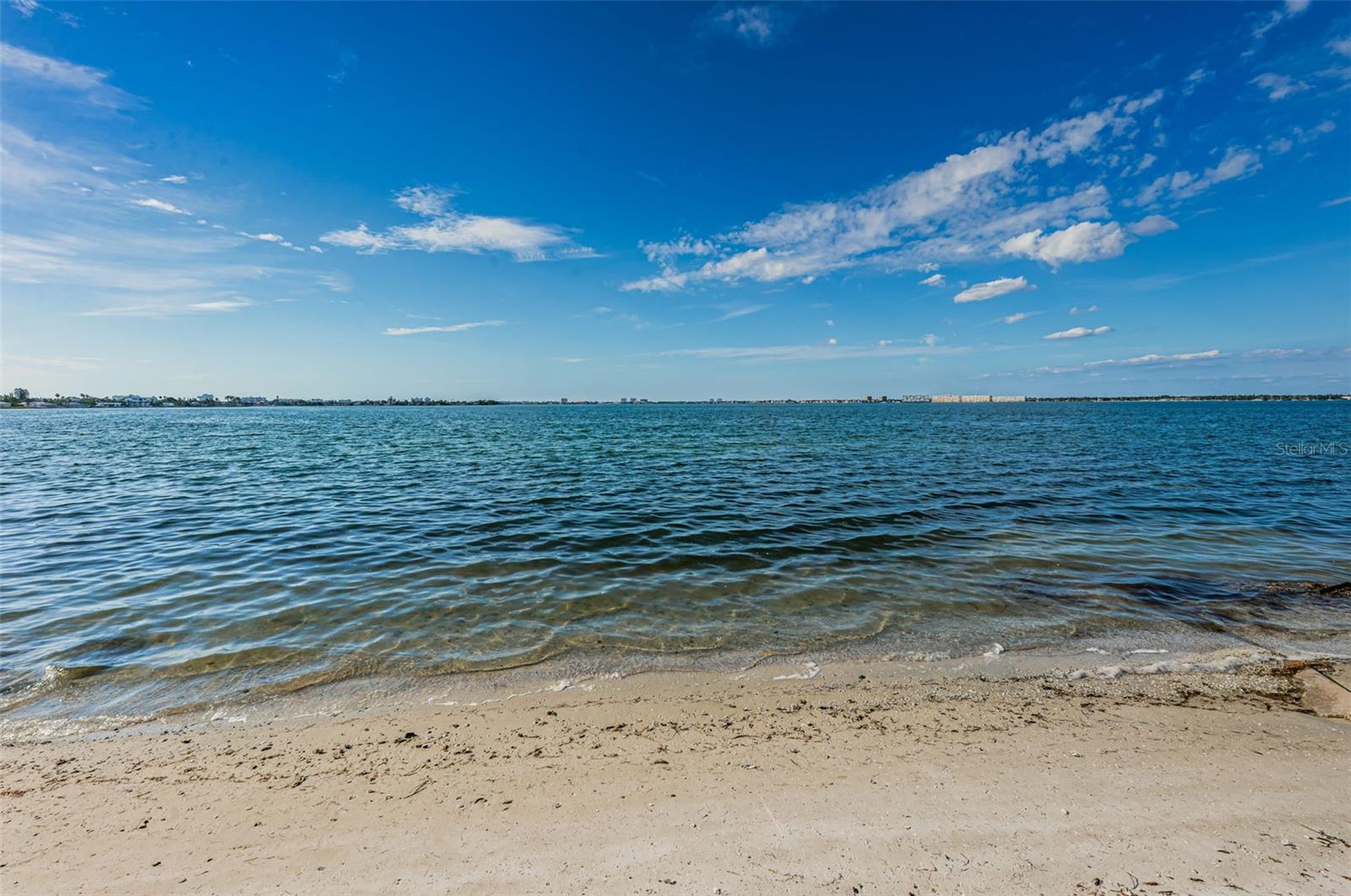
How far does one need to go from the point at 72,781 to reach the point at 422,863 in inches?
153

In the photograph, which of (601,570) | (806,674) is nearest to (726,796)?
(806,674)

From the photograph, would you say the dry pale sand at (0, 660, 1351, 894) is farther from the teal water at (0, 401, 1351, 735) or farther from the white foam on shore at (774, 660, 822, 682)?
the teal water at (0, 401, 1351, 735)

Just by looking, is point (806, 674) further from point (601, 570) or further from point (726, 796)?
point (601, 570)

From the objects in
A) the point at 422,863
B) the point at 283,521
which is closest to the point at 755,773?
the point at 422,863

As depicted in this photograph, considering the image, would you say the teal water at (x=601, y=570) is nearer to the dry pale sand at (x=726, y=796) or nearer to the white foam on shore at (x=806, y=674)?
the white foam on shore at (x=806, y=674)

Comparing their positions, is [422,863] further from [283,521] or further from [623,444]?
[623,444]

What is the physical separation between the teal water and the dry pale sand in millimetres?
1694

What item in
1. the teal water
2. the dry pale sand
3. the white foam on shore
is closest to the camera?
the dry pale sand

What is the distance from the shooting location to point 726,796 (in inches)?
176

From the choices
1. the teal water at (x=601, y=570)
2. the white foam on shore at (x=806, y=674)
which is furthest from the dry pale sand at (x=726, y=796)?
the teal water at (x=601, y=570)

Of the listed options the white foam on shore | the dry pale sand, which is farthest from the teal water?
the dry pale sand

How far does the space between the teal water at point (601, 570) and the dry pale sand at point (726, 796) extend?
5.56 feet

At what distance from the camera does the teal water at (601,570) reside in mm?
7945

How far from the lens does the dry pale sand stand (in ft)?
11.9
